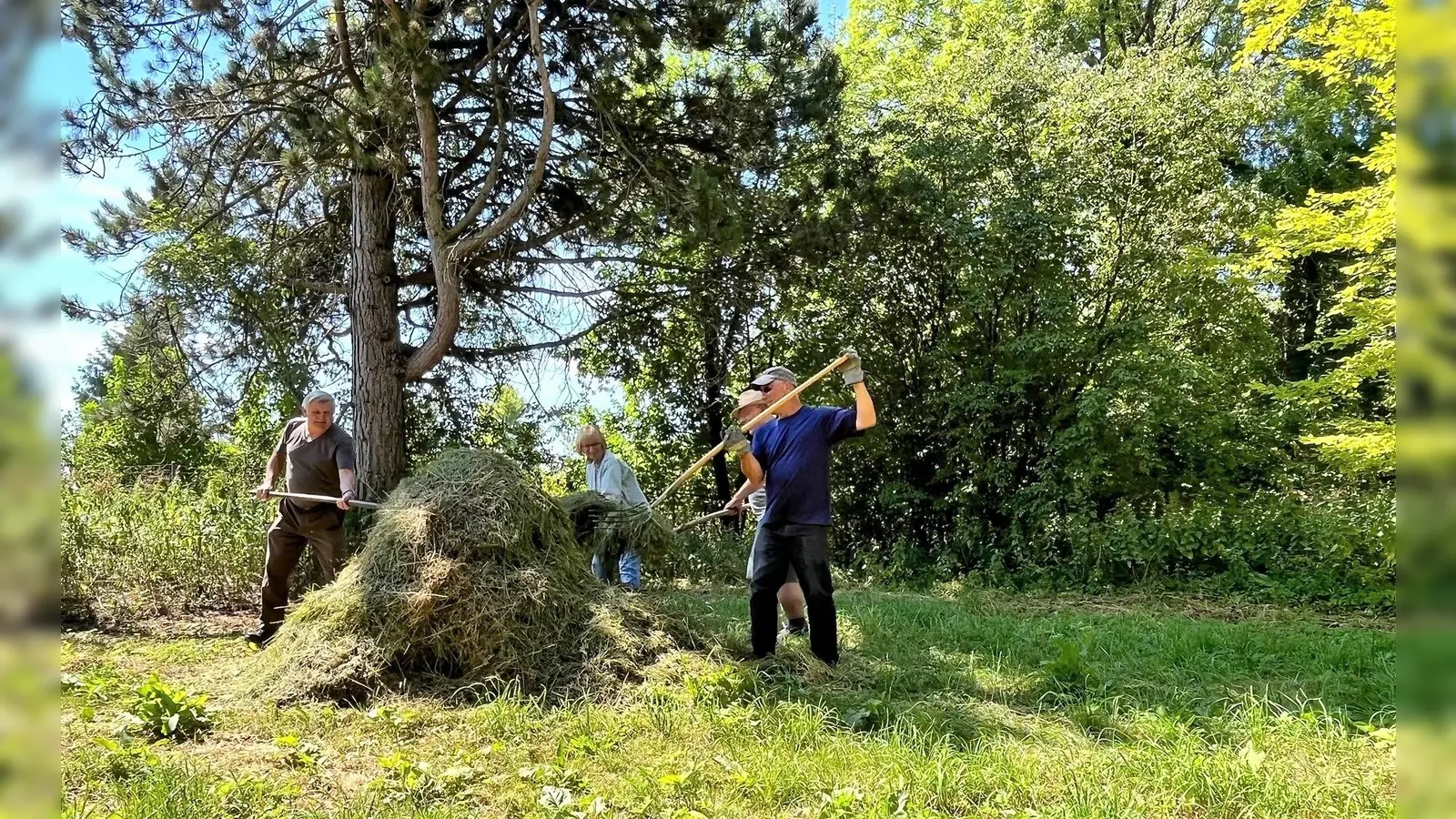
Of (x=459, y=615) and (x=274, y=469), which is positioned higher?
(x=274, y=469)

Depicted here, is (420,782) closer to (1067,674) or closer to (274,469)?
(1067,674)

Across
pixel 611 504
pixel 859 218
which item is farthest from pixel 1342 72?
pixel 611 504

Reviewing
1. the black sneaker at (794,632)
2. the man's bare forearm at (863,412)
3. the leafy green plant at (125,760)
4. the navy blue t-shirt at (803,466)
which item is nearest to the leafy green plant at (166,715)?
the leafy green plant at (125,760)

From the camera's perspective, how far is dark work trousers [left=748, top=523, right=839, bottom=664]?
4570 millimetres

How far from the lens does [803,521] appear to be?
4.61 metres

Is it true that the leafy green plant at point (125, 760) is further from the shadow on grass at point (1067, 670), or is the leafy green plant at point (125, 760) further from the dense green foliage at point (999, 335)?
the dense green foliage at point (999, 335)

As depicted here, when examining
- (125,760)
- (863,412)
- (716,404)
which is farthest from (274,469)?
(716,404)

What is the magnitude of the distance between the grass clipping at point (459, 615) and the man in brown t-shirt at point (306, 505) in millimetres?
1359

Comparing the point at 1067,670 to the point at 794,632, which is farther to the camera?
the point at 794,632

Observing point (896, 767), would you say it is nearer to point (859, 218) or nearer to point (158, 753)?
point (158, 753)

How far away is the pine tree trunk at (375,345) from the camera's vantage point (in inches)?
319

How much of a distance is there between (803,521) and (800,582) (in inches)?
13.0

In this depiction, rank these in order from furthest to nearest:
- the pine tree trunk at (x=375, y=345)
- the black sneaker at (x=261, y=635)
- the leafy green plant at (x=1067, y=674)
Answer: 1. the pine tree trunk at (x=375, y=345)
2. the black sneaker at (x=261, y=635)
3. the leafy green plant at (x=1067, y=674)

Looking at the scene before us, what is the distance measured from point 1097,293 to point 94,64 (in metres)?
10.6
